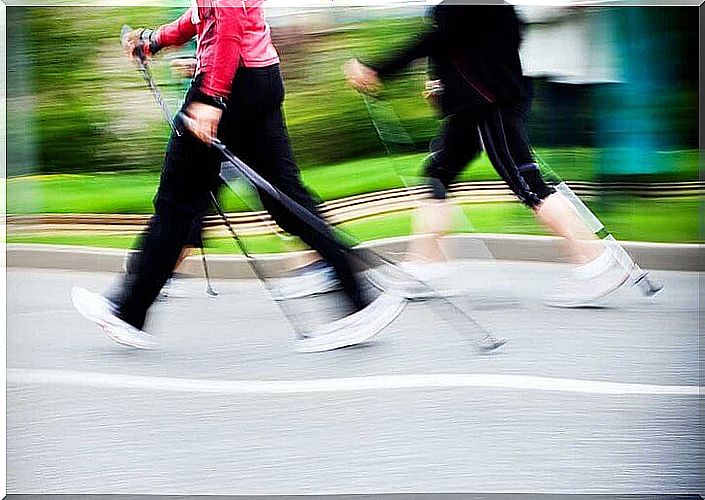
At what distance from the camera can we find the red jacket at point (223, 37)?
183 inches

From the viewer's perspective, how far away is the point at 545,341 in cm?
486

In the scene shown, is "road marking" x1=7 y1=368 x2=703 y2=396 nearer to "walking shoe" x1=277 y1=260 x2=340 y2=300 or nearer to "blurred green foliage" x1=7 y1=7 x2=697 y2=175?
"walking shoe" x1=277 y1=260 x2=340 y2=300

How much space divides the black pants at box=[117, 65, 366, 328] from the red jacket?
7cm

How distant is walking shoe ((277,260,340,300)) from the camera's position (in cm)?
480

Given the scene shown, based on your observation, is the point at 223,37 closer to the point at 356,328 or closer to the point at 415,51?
the point at 415,51

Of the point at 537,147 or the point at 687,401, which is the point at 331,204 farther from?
the point at 687,401

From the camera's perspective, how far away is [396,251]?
481cm

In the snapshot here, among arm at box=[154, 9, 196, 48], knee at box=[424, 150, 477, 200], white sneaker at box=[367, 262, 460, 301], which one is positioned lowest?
white sneaker at box=[367, 262, 460, 301]

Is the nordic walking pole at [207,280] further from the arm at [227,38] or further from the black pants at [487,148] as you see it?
the black pants at [487,148]

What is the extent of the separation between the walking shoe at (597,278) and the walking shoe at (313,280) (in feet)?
3.16

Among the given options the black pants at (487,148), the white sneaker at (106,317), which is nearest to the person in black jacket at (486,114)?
the black pants at (487,148)

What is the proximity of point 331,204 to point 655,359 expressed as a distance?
152 cm

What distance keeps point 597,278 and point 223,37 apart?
184 centimetres

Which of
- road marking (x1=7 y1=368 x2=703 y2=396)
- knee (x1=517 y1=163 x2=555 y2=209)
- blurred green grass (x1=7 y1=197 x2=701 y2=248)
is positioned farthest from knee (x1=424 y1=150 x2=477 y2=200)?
road marking (x1=7 y1=368 x2=703 y2=396)
